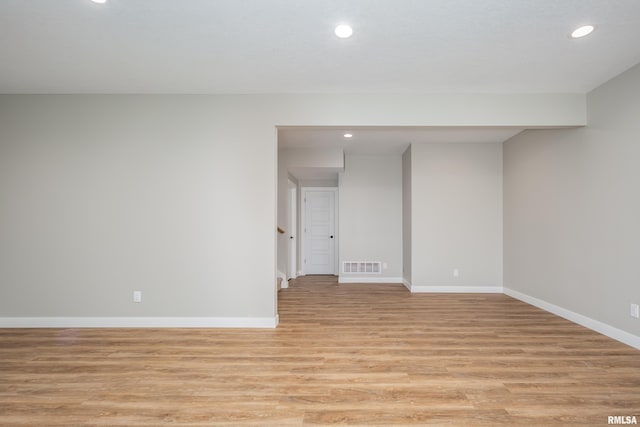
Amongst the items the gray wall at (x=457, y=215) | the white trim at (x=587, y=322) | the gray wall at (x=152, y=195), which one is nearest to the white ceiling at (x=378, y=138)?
the gray wall at (x=457, y=215)

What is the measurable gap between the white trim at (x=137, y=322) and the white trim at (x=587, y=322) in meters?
3.46

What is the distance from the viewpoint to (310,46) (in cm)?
263

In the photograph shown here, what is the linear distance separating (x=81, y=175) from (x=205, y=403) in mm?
3039

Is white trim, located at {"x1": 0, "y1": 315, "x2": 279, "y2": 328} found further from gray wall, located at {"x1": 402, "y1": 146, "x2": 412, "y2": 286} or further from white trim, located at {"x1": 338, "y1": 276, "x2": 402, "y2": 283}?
gray wall, located at {"x1": 402, "y1": 146, "x2": 412, "y2": 286}

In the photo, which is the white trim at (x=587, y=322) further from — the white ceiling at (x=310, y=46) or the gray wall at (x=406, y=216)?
the white ceiling at (x=310, y=46)

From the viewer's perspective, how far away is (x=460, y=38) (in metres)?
2.49

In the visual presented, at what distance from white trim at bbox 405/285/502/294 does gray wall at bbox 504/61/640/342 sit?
21.4 inches

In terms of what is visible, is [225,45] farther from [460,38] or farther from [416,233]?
[416,233]

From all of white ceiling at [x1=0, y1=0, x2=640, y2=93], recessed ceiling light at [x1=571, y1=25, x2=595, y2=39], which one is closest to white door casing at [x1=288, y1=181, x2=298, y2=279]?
white ceiling at [x1=0, y1=0, x2=640, y2=93]

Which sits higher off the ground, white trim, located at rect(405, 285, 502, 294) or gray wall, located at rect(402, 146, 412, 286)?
gray wall, located at rect(402, 146, 412, 286)

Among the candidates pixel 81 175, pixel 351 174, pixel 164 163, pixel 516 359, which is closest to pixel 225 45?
pixel 164 163

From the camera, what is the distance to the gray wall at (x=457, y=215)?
5.47m

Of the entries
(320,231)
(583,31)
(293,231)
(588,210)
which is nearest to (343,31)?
(583,31)

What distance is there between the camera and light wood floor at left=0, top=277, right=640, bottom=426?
1.93 metres
